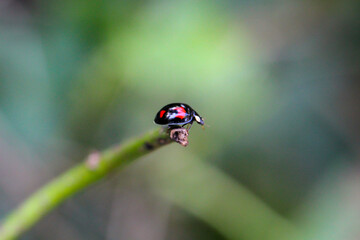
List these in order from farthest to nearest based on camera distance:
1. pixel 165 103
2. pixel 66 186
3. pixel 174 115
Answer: pixel 165 103 < pixel 66 186 < pixel 174 115

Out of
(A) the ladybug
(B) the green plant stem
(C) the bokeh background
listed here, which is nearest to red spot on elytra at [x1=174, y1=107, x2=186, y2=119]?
(A) the ladybug

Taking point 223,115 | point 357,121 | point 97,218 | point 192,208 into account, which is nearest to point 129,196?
point 97,218

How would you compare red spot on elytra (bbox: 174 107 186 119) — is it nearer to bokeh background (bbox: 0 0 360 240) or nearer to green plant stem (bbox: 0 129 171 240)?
green plant stem (bbox: 0 129 171 240)

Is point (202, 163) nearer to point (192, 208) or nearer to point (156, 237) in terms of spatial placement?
point (192, 208)

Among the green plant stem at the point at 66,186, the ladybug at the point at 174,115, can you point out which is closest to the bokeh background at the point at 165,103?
the green plant stem at the point at 66,186

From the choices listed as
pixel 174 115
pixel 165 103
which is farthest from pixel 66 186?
pixel 165 103

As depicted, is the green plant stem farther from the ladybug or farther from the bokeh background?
the bokeh background

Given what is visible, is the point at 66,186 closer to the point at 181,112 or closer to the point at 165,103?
the point at 181,112

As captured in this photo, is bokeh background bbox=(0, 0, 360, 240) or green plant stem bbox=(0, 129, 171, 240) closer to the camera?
green plant stem bbox=(0, 129, 171, 240)

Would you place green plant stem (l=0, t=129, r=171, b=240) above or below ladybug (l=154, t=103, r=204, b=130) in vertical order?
below
